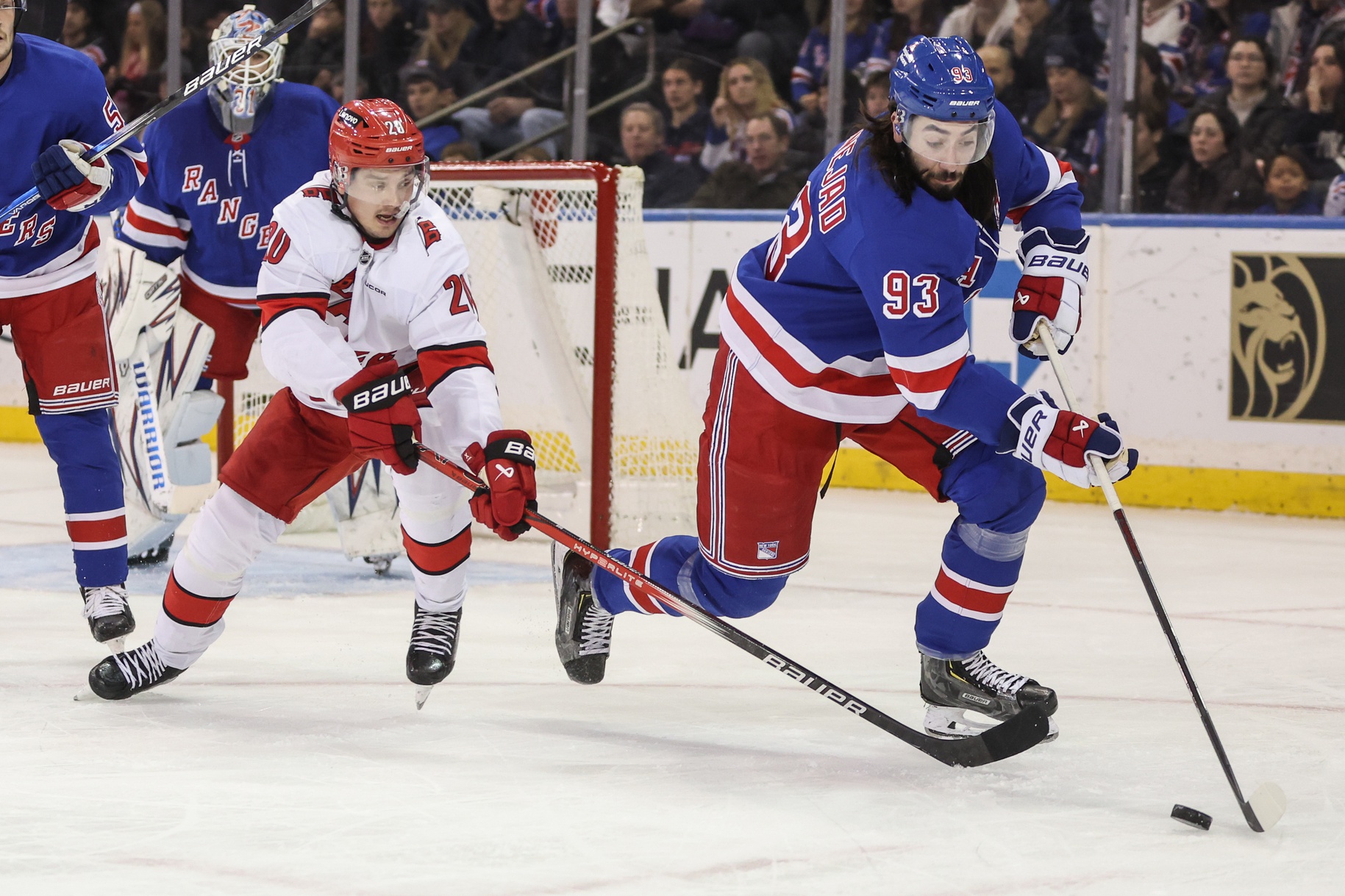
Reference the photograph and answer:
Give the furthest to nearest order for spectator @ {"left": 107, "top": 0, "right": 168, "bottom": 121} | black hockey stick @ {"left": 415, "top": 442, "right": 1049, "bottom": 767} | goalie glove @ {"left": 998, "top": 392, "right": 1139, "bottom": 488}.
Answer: spectator @ {"left": 107, "top": 0, "right": 168, "bottom": 121} < black hockey stick @ {"left": 415, "top": 442, "right": 1049, "bottom": 767} < goalie glove @ {"left": 998, "top": 392, "right": 1139, "bottom": 488}

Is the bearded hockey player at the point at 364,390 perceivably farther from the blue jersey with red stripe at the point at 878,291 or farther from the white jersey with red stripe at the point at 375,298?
the blue jersey with red stripe at the point at 878,291

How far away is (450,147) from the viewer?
22.1 feet

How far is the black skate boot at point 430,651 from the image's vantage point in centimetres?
280

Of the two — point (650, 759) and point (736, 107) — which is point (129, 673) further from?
point (736, 107)

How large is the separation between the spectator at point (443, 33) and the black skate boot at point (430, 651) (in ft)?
15.1

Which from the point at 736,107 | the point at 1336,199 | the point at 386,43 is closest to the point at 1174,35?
the point at 1336,199

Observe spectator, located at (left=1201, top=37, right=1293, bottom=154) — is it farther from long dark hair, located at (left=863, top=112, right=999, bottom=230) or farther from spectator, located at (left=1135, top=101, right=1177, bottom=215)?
long dark hair, located at (left=863, top=112, right=999, bottom=230)

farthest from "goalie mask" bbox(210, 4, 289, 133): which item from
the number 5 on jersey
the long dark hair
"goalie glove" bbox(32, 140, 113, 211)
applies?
the number 5 on jersey

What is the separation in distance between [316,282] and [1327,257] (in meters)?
3.57

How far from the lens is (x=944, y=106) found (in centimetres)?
237

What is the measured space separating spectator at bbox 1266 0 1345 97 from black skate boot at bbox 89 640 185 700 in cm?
420

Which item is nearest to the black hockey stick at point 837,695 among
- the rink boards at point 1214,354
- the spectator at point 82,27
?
the rink boards at point 1214,354

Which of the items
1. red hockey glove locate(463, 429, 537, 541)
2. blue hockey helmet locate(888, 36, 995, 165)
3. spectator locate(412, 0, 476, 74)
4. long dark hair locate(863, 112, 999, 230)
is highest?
spectator locate(412, 0, 476, 74)

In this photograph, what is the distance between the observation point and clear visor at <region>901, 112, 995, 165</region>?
238cm
